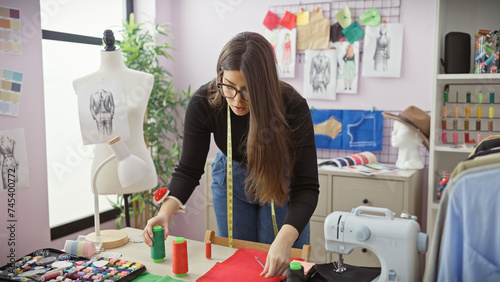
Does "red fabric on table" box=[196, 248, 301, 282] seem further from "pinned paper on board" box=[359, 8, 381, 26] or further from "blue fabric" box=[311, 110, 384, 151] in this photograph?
"pinned paper on board" box=[359, 8, 381, 26]

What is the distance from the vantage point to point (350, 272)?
141 centimetres

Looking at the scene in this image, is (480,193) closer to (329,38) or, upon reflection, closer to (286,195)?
(286,195)

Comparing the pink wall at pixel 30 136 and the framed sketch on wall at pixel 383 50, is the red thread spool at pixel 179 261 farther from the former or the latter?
the framed sketch on wall at pixel 383 50

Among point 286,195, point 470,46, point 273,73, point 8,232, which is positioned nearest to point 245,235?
point 286,195

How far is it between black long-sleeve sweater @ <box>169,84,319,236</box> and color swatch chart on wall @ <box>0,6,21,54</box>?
1.36 meters

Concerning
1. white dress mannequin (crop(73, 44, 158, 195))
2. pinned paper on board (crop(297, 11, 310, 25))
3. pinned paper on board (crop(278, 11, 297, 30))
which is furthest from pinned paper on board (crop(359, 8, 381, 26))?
white dress mannequin (crop(73, 44, 158, 195))

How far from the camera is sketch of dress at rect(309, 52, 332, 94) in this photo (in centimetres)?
344

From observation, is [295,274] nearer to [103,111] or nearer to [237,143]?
[237,143]

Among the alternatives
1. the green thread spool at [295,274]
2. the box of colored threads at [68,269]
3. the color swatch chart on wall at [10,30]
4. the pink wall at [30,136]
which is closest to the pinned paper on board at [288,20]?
the pink wall at [30,136]

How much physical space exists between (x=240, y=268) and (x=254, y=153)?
421mm

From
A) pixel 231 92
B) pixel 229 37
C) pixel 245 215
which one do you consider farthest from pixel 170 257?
pixel 229 37

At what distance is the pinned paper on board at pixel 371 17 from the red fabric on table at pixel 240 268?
7.15ft

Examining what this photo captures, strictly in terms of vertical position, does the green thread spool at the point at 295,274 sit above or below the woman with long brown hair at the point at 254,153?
below

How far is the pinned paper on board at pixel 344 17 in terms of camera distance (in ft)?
10.9
